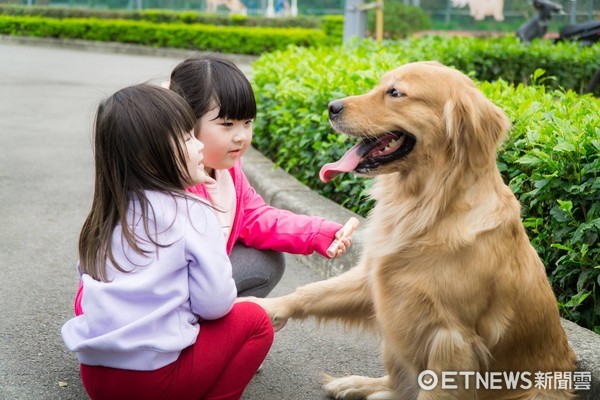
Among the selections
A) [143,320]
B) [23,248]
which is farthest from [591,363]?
[23,248]

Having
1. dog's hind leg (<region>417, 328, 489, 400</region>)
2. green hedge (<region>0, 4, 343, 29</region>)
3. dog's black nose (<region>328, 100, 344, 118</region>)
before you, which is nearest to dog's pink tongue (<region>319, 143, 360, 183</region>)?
dog's black nose (<region>328, 100, 344, 118</region>)

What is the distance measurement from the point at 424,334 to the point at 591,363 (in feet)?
2.37

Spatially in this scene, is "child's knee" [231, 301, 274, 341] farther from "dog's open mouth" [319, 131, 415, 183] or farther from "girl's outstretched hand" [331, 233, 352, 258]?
"dog's open mouth" [319, 131, 415, 183]

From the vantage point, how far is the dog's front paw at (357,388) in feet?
11.7

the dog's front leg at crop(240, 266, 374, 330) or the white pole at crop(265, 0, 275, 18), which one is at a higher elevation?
the white pole at crop(265, 0, 275, 18)

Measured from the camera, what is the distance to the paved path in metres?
3.62

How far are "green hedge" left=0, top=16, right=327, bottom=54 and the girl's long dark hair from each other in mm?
20241

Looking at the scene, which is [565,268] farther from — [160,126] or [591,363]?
[160,126]

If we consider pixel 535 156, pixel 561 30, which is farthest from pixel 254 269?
pixel 561 30

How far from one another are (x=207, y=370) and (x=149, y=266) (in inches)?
18.5

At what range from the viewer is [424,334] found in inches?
120

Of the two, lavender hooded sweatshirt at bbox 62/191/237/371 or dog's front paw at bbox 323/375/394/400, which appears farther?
dog's front paw at bbox 323/375/394/400

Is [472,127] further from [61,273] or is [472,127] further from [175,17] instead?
[175,17]

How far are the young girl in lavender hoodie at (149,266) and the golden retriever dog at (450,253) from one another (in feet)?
2.25
